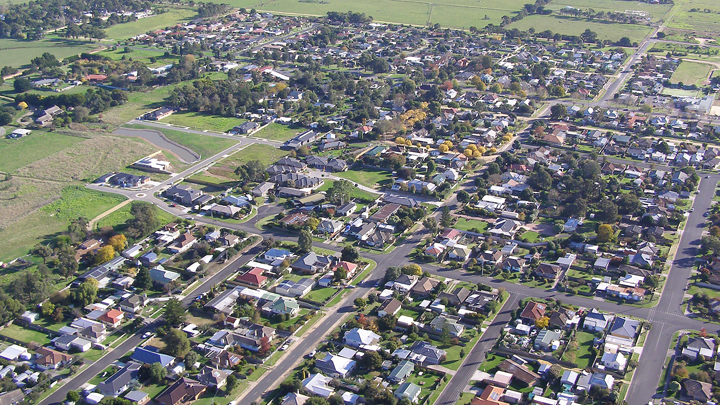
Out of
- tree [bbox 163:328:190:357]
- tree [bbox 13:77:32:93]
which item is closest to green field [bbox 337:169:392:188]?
tree [bbox 163:328:190:357]

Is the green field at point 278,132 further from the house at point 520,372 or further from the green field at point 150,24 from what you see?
the green field at point 150,24

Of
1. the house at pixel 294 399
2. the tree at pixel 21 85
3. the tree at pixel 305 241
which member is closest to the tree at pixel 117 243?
the tree at pixel 305 241

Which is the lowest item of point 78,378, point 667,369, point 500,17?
point 78,378

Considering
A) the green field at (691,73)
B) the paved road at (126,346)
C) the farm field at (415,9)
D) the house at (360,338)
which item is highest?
the farm field at (415,9)

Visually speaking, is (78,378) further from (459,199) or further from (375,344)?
(459,199)

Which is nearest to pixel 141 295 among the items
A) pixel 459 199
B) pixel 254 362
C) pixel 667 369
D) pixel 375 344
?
pixel 254 362
